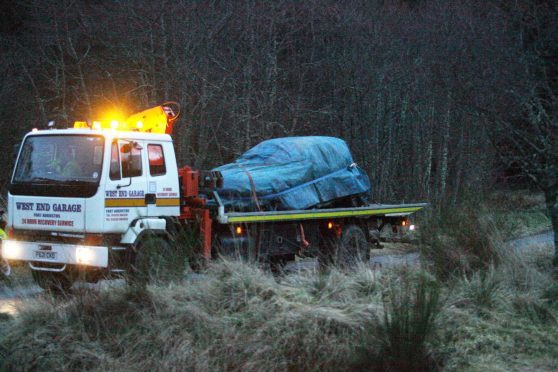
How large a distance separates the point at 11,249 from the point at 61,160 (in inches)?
55.2

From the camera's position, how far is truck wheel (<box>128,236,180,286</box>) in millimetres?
7133

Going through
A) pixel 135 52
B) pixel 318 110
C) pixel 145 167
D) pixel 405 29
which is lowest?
pixel 145 167

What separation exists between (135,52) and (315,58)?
666 centimetres

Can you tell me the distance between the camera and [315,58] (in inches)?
896

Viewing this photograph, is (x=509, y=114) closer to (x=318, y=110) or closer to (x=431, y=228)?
(x=431, y=228)

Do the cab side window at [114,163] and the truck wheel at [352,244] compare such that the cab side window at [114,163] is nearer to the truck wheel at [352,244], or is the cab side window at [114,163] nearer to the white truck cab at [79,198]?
the white truck cab at [79,198]

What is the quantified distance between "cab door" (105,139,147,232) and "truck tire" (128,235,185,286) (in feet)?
1.53

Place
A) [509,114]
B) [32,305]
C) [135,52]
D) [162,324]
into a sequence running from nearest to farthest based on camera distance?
[162,324]
[32,305]
[509,114]
[135,52]

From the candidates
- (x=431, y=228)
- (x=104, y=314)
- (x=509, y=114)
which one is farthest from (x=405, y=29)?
(x=104, y=314)

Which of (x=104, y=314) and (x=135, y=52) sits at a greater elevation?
(x=135, y=52)

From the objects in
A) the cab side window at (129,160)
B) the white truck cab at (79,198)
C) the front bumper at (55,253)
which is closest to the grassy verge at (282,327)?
the front bumper at (55,253)

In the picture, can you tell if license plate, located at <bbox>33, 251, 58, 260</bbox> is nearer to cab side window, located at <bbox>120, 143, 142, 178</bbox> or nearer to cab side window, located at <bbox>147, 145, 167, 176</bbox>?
cab side window, located at <bbox>120, 143, 142, 178</bbox>

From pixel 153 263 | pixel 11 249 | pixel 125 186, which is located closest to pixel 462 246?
pixel 153 263

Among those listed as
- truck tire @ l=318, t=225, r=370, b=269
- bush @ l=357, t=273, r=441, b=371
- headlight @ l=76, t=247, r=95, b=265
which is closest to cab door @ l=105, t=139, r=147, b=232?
headlight @ l=76, t=247, r=95, b=265
